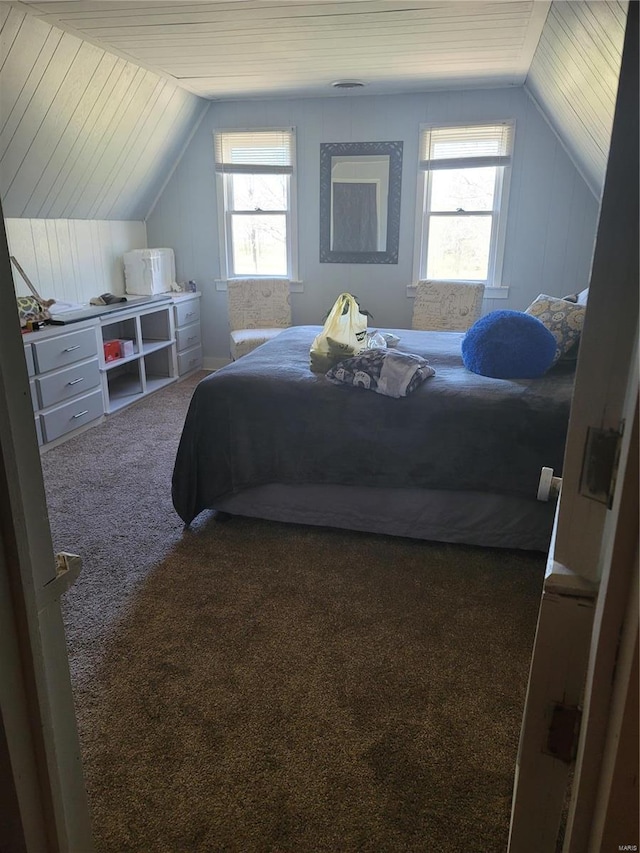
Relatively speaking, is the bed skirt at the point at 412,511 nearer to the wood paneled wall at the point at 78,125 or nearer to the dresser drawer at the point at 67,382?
the dresser drawer at the point at 67,382

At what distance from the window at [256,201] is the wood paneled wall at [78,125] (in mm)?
460

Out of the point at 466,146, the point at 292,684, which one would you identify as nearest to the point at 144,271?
the point at 466,146

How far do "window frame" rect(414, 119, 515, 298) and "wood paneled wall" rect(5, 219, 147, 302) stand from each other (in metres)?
2.62

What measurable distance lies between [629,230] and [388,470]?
2.04m

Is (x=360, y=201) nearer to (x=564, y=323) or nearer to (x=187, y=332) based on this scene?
(x=187, y=332)

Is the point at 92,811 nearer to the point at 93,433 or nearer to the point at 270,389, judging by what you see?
the point at 270,389

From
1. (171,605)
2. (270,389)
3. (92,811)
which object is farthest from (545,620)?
(270,389)

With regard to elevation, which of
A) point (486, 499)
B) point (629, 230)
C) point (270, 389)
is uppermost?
point (629, 230)

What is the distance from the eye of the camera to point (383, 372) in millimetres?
2658

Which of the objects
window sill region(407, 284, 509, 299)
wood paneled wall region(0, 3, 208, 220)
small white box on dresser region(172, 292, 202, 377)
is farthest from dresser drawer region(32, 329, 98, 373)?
window sill region(407, 284, 509, 299)

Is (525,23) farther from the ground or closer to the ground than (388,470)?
farther from the ground

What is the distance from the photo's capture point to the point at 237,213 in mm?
5445

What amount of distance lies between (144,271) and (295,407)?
3.10 m

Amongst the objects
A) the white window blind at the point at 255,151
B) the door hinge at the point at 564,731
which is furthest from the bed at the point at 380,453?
the white window blind at the point at 255,151
